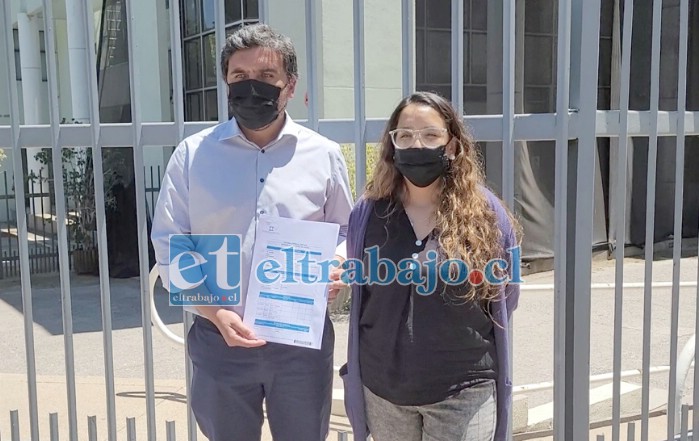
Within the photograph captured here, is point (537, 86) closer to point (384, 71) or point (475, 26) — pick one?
point (475, 26)

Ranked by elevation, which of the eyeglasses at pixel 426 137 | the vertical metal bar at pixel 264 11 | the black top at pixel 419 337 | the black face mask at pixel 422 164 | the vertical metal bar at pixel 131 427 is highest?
the vertical metal bar at pixel 264 11

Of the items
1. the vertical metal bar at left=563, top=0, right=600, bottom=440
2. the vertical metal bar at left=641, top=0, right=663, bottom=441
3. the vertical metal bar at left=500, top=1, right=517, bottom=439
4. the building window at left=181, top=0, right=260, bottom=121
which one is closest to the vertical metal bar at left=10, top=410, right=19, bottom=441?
the vertical metal bar at left=500, top=1, right=517, bottom=439

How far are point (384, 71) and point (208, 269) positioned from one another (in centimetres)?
620

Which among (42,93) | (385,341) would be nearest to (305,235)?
(385,341)

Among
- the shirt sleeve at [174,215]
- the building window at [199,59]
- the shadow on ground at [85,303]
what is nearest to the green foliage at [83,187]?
the shadow on ground at [85,303]

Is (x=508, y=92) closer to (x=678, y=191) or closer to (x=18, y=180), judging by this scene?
(x=678, y=191)

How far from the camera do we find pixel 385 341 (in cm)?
213

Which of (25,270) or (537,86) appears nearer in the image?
(25,270)

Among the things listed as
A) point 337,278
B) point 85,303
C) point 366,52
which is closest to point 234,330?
point 337,278

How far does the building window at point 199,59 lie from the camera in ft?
32.2

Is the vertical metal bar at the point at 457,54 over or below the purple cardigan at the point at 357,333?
over

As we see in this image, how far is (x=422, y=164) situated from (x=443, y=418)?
767 millimetres

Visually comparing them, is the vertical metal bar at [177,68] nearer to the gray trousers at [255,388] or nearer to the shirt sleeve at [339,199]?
the shirt sleeve at [339,199]

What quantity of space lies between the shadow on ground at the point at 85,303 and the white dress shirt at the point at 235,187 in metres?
5.73
